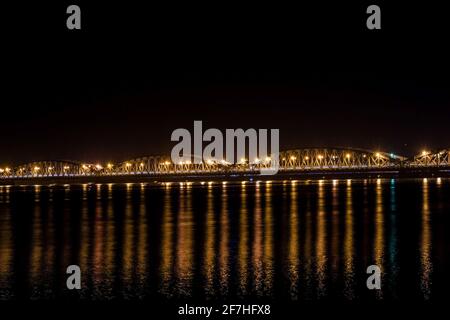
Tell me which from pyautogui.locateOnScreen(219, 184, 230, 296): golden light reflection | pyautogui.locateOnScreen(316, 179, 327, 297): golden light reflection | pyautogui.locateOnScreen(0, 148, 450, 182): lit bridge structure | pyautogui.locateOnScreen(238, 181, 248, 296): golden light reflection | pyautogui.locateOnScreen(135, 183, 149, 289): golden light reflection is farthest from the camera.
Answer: pyautogui.locateOnScreen(0, 148, 450, 182): lit bridge structure

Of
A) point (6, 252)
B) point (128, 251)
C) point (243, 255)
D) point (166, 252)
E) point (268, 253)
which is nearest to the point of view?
point (243, 255)

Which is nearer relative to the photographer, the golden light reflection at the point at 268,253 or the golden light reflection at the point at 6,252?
the golden light reflection at the point at 268,253

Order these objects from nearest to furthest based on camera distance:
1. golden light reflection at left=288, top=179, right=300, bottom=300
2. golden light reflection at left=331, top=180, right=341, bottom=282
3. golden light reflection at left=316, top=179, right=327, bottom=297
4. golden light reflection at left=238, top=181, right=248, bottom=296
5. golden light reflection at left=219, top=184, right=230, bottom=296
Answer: golden light reflection at left=288, top=179, right=300, bottom=300 < golden light reflection at left=316, top=179, right=327, bottom=297 < golden light reflection at left=238, top=181, right=248, bottom=296 < golden light reflection at left=219, top=184, right=230, bottom=296 < golden light reflection at left=331, top=180, right=341, bottom=282

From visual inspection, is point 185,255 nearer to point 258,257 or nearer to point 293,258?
point 258,257

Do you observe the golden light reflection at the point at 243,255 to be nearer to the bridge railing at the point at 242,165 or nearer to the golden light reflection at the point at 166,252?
the golden light reflection at the point at 166,252

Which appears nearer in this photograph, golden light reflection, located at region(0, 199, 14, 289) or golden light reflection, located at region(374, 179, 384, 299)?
golden light reflection, located at region(0, 199, 14, 289)

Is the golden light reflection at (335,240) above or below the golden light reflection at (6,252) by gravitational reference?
above

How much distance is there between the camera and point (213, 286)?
1870 cm

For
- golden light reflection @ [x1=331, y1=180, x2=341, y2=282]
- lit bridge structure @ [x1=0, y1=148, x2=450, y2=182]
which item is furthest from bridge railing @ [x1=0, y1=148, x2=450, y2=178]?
golden light reflection @ [x1=331, y1=180, x2=341, y2=282]

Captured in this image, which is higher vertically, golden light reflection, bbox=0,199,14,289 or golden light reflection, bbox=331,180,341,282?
golden light reflection, bbox=331,180,341,282

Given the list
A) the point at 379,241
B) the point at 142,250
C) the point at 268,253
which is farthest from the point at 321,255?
the point at 142,250

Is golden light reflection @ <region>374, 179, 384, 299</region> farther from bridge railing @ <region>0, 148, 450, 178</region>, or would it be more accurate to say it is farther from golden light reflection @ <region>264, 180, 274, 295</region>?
bridge railing @ <region>0, 148, 450, 178</region>

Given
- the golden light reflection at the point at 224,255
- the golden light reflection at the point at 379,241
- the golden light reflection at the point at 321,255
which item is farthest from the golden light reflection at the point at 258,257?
the golden light reflection at the point at 379,241
